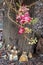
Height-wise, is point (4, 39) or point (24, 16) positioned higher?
point (24, 16)

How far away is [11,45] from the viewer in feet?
11.7

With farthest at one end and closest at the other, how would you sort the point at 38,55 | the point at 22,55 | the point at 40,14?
1. the point at 40,14
2. the point at 38,55
3. the point at 22,55

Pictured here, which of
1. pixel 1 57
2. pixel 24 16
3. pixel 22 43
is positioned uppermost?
pixel 24 16

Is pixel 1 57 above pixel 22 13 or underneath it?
underneath

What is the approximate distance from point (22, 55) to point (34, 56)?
26 centimetres

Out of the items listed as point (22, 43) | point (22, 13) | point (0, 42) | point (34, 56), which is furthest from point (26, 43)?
point (22, 13)

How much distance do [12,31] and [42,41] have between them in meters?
0.50

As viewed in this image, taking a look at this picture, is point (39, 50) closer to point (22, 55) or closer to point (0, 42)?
point (22, 55)

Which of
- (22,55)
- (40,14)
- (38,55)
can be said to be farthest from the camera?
(40,14)

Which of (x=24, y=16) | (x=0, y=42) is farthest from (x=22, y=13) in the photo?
(x=0, y=42)

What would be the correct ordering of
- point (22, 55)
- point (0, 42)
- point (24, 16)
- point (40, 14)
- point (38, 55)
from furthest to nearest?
point (40, 14)
point (0, 42)
point (38, 55)
point (22, 55)
point (24, 16)

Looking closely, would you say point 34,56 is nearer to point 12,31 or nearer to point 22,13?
point 12,31

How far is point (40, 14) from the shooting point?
16.1 ft

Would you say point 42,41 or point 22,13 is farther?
point 42,41
